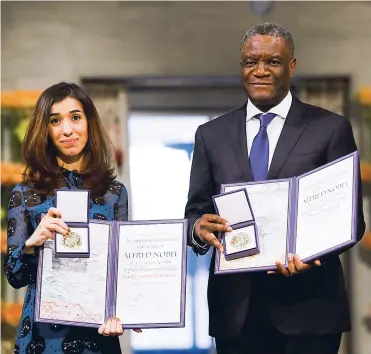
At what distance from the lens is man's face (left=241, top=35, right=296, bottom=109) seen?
2219 mm

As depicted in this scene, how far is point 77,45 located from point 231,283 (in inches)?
99.7

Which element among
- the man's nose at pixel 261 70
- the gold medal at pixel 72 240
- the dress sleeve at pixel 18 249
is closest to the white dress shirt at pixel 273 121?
the man's nose at pixel 261 70

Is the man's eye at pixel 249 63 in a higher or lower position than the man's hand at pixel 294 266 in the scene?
higher

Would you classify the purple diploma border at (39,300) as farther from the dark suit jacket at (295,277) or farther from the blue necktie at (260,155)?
the blue necktie at (260,155)

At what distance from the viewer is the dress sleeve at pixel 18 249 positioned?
86.2 inches

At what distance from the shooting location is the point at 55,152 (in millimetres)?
2314

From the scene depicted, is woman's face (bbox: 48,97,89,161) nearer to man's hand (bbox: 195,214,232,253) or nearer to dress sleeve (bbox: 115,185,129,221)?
dress sleeve (bbox: 115,185,129,221)

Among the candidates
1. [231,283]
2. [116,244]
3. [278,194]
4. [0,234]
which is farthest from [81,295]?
[0,234]

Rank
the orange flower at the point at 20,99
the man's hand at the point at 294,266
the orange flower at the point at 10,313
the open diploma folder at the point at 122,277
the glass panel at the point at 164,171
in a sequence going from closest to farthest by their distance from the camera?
1. the man's hand at the point at 294,266
2. the open diploma folder at the point at 122,277
3. the orange flower at the point at 10,313
4. the orange flower at the point at 20,99
5. the glass panel at the point at 164,171

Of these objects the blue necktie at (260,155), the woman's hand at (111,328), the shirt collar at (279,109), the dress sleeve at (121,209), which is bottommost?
the woman's hand at (111,328)

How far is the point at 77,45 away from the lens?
450 centimetres

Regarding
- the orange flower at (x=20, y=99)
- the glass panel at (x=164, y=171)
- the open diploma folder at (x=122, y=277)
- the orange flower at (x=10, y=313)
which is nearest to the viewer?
the open diploma folder at (x=122, y=277)

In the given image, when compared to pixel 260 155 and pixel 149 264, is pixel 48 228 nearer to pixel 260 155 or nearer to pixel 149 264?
pixel 149 264

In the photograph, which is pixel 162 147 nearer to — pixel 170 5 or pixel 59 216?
pixel 170 5
